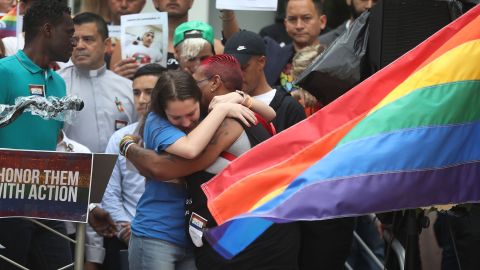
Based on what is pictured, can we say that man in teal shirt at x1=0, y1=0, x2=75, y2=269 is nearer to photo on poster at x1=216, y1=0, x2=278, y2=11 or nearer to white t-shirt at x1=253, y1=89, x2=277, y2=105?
white t-shirt at x1=253, y1=89, x2=277, y2=105

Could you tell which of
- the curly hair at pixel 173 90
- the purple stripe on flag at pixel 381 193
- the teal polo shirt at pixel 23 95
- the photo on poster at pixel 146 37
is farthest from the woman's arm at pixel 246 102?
the photo on poster at pixel 146 37

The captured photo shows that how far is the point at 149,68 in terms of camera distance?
26.3 ft

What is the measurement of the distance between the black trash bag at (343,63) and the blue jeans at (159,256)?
58.3 inches

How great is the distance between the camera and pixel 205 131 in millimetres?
5785

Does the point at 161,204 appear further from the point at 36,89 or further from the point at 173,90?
the point at 36,89

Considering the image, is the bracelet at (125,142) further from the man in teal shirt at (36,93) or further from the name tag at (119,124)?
the name tag at (119,124)

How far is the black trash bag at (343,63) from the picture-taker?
6.73 metres

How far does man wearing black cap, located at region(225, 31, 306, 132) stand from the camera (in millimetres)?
6824

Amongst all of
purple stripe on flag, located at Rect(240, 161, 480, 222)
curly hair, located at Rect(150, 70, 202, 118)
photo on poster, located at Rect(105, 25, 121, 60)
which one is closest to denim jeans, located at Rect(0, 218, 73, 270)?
curly hair, located at Rect(150, 70, 202, 118)

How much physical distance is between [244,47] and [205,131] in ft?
4.78

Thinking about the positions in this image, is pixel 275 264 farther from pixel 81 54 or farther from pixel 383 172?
pixel 81 54

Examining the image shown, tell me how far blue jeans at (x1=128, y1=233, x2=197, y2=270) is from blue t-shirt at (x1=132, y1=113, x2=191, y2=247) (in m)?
0.04

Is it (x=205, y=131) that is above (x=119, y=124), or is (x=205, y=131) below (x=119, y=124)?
above

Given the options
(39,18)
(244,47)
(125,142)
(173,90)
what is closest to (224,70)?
(173,90)
